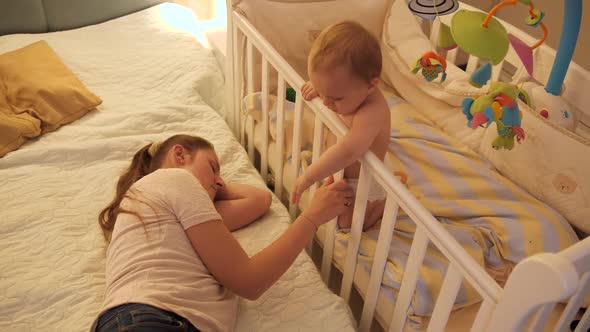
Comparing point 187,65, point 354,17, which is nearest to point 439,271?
point 354,17

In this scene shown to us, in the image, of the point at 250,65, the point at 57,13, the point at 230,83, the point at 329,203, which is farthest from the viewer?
the point at 57,13

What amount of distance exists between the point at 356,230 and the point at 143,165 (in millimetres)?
564

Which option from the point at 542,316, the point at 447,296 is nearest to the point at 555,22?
the point at 447,296

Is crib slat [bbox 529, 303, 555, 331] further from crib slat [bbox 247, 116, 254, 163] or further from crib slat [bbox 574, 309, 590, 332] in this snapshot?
crib slat [bbox 247, 116, 254, 163]

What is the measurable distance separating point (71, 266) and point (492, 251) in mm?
1013

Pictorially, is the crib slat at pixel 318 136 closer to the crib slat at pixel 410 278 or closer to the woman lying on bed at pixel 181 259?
the woman lying on bed at pixel 181 259

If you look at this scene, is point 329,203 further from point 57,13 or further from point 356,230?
point 57,13

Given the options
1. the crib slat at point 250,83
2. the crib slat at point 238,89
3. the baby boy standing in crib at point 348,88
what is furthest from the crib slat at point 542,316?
the crib slat at point 238,89

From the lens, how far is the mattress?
4.01ft

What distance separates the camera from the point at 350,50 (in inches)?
43.9

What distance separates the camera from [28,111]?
173 cm

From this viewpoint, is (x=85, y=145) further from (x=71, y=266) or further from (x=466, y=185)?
(x=466, y=185)

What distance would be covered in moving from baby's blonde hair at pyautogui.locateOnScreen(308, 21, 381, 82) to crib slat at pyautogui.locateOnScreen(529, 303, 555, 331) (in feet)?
1.95

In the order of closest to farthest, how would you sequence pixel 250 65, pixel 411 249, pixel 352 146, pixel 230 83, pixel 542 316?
pixel 542 316, pixel 411 249, pixel 352 146, pixel 250 65, pixel 230 83
